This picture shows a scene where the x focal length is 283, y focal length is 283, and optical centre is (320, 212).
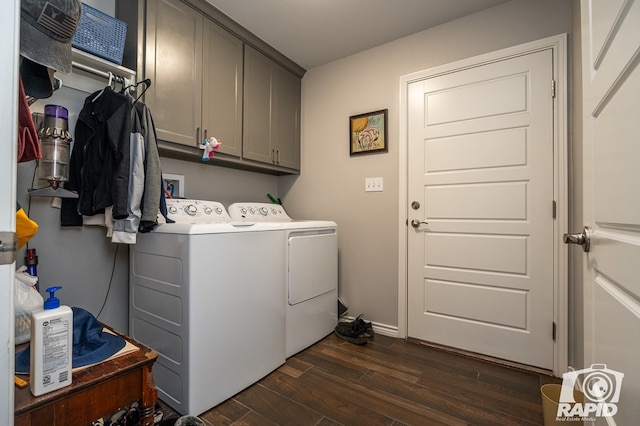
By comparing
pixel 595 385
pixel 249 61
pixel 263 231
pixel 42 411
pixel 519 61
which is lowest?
pixel 42 411

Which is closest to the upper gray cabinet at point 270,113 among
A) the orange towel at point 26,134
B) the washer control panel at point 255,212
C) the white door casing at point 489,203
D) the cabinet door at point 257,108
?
the cabinet door at point 257,108

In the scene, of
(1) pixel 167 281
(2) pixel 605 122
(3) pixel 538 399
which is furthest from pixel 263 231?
(3) pixel 538 399

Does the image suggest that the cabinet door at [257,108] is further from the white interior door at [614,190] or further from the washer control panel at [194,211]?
the white interior door at [614,190]

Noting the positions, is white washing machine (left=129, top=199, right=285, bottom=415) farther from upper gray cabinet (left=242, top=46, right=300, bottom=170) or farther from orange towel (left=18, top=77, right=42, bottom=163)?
upper gray cabinet (left=242, top=46, right=300, bottom=170)

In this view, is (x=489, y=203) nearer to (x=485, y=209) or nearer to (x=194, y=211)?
(x=485, y=209)

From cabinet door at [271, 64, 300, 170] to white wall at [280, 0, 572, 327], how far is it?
0.09 metres

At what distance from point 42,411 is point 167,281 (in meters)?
0.72

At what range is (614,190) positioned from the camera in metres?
0.62

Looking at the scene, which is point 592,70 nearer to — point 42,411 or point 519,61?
point 519,61

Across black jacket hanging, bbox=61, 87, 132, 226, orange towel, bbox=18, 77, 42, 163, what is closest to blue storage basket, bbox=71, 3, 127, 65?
black jacket hanging, bbox=61, 87, 132, 226

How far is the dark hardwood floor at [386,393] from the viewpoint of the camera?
1.39 m

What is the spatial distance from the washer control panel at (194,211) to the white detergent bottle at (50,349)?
0.98 meters

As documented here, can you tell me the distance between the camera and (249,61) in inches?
90.3

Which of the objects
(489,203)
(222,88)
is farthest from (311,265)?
(222,88)
